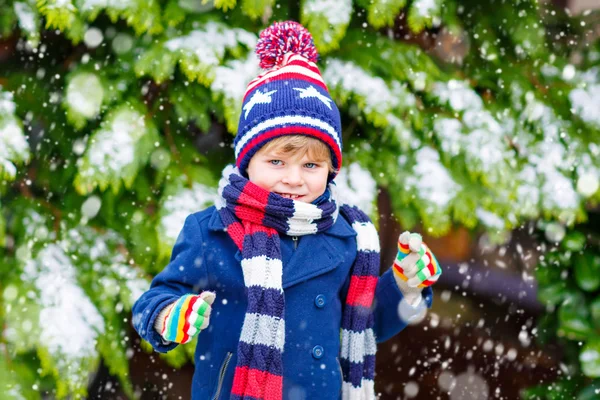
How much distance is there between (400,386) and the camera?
12.9 ft

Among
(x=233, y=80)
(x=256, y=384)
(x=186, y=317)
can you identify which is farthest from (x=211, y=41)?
(x=256, y=384)

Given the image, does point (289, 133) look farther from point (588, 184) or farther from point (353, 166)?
point (588, 184)

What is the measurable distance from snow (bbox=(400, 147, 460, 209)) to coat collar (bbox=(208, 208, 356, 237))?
3.12ft

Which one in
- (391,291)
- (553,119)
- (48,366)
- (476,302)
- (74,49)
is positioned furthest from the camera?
(476,302)

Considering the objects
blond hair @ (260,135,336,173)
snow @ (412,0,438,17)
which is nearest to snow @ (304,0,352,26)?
snow @ (412,0,438,17)

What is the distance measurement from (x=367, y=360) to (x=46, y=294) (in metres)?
1.57

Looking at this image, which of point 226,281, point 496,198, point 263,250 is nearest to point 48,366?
point 226,281

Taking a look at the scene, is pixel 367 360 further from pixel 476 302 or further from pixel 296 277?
pixel 476 302

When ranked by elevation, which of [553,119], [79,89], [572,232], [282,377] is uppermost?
[553,119]

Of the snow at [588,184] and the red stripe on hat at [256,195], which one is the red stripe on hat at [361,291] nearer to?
the red stripe on hat at [256,195]

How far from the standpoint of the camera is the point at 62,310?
2.92 metres

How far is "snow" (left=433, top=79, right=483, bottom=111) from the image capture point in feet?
11.0

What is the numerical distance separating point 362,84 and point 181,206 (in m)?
1.07

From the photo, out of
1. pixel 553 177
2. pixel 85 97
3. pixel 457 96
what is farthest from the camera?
pixel 553 177
